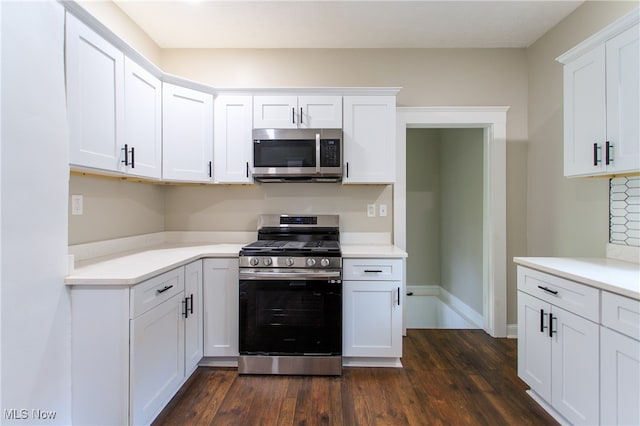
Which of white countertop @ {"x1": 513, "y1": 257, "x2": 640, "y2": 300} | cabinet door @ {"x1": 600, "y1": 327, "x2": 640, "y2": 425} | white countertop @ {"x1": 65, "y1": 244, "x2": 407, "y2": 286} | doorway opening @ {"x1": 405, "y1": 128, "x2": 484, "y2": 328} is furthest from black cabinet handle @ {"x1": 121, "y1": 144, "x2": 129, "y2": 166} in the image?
doorway opening @ {"x1": 405, "y1": 128, "x2": 484, "y2": 328}

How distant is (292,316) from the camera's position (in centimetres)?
219

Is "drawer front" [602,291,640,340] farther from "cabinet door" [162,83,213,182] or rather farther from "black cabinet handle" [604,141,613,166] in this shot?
"cabinet door" [162,83,213,182]

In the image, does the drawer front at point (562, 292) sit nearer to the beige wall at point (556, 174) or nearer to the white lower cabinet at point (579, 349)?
the white lower cabinet at point (579, 349)

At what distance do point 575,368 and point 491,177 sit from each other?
70.2 inches

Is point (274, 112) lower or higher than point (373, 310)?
higher

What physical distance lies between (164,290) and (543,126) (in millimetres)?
3333

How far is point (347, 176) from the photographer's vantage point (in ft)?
8.36

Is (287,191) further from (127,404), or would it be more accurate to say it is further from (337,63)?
(127,404)

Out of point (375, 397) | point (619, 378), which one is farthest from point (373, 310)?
point (619, 378)

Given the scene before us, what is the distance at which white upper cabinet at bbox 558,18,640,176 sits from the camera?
61.1 inches

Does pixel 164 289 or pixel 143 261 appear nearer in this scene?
pixel 164 289

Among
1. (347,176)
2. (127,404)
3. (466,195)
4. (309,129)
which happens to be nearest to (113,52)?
(309,129)

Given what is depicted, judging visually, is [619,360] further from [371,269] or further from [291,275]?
[291,275]
